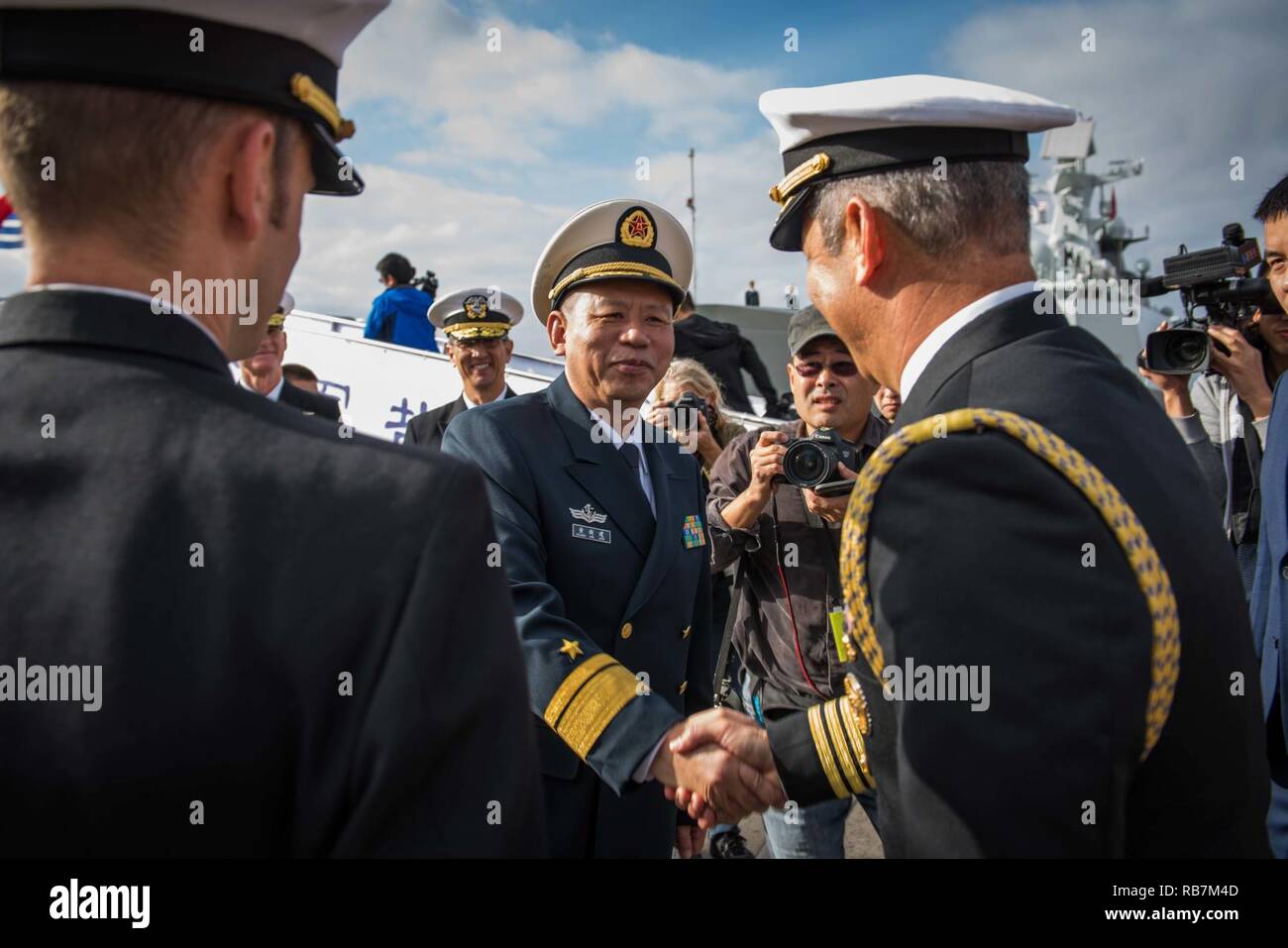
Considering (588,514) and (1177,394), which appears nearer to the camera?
(588,514)

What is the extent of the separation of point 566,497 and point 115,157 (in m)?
1.75

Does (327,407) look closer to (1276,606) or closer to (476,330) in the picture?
(476,330)

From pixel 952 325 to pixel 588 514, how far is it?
133 centimetres

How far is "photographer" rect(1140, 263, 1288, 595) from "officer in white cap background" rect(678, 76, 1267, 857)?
2.33 meters

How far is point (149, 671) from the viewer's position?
951mm

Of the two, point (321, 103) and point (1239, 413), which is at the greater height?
point (1239, 413)

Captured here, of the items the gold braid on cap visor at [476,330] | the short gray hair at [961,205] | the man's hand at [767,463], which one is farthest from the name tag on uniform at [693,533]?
the gold braid on cap visor at [476,330]

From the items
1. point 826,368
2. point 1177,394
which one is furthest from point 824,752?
point 1177,394

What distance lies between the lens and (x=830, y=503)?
3.42 meters

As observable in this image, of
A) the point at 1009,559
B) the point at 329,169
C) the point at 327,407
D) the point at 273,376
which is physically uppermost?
the point at 273,376

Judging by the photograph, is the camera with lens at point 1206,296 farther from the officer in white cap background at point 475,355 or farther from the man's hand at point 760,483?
the officer in white cap background at point 475,355

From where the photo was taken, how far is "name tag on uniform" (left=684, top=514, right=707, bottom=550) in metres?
2.90

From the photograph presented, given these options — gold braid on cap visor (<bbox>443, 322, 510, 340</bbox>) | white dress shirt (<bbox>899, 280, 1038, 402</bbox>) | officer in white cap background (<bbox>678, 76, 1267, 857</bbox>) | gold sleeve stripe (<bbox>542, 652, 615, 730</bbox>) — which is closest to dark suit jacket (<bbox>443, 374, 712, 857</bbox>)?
gold sleeve stripe (<bbox>542, 652, 615, 730</bbox>)

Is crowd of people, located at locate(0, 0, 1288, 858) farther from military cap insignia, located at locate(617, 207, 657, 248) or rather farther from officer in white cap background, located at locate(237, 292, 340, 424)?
officer in white cap background, located at locate(237, 292, 340, 424)
